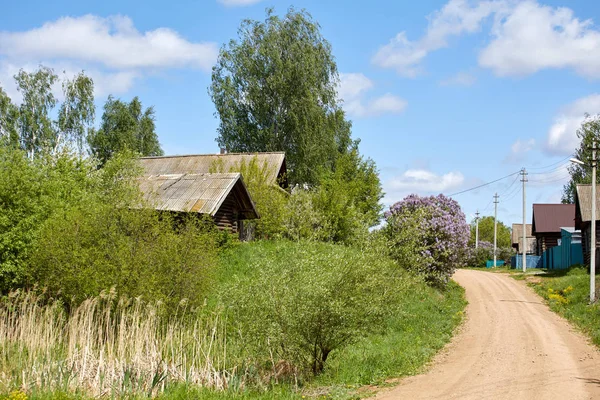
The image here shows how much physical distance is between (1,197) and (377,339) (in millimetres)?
10494

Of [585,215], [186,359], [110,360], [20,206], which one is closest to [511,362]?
[186,359]

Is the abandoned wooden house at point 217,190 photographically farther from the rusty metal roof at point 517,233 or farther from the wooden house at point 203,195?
the rusty metal roof at point 517,233

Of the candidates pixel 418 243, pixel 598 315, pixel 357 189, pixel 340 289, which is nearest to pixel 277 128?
pixel 357 189

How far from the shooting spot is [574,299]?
25359 mm

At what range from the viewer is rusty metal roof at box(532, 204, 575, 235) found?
177 feet

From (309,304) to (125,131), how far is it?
1693 inches

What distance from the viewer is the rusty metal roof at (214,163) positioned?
35.2m

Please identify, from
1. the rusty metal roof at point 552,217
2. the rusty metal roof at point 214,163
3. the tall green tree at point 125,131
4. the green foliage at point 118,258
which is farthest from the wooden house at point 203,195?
the rusty metal roof at point 552,217

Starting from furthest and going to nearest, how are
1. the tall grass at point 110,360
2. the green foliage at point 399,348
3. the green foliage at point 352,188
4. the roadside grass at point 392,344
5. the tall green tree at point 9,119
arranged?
1. the tall green tree at point 9,119
2. the green foliage at point 352,188
3. the green foliage at point 399,348
4. the roadside grass at point 392,344
5. the tall grass at point 110,360

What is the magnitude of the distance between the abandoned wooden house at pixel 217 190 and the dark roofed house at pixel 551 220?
27254 millimetres

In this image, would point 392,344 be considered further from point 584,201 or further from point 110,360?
point 584,201

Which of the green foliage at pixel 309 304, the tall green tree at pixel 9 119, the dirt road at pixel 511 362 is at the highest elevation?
the tall green tree at pixel 9 119

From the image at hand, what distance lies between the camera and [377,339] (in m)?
17.0

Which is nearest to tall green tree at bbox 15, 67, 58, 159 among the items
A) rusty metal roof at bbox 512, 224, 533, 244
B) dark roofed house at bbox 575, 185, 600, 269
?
dark roofed house at bbox 575, 185, 600, 269
